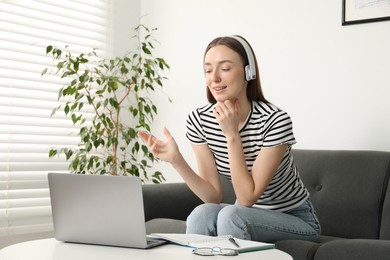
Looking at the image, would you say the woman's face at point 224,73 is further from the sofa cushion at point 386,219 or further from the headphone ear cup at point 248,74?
the sofa cushion at point 386,219

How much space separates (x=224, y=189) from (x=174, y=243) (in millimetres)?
1449

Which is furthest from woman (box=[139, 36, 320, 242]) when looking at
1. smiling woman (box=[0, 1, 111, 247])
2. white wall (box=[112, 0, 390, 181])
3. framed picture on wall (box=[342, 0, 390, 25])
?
smiling woman (box=[0, 1, 111, 247])

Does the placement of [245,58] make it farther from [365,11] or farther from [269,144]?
[365,11]

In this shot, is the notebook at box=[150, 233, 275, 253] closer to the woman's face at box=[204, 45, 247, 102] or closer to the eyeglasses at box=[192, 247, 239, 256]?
the eyeglasses at box=[192, 247, 239, 256]

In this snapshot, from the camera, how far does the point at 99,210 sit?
182cm

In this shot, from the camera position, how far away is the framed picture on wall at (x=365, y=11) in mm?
3205

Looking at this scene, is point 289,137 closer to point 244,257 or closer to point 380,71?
point 244,257

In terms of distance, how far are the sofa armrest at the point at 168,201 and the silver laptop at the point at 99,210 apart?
1028 millimetres

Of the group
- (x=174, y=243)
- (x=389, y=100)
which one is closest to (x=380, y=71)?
(x=389, y=100)

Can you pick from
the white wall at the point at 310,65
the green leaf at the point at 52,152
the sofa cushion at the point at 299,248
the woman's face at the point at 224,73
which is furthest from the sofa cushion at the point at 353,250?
the green leaf at the point at 52,152

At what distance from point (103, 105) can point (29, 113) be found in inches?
19.8

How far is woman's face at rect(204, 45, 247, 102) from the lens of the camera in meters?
2.46

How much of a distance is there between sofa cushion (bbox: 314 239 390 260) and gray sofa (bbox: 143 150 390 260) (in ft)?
1.33

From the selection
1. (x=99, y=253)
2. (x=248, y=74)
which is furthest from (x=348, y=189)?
(x=99, y=253)
